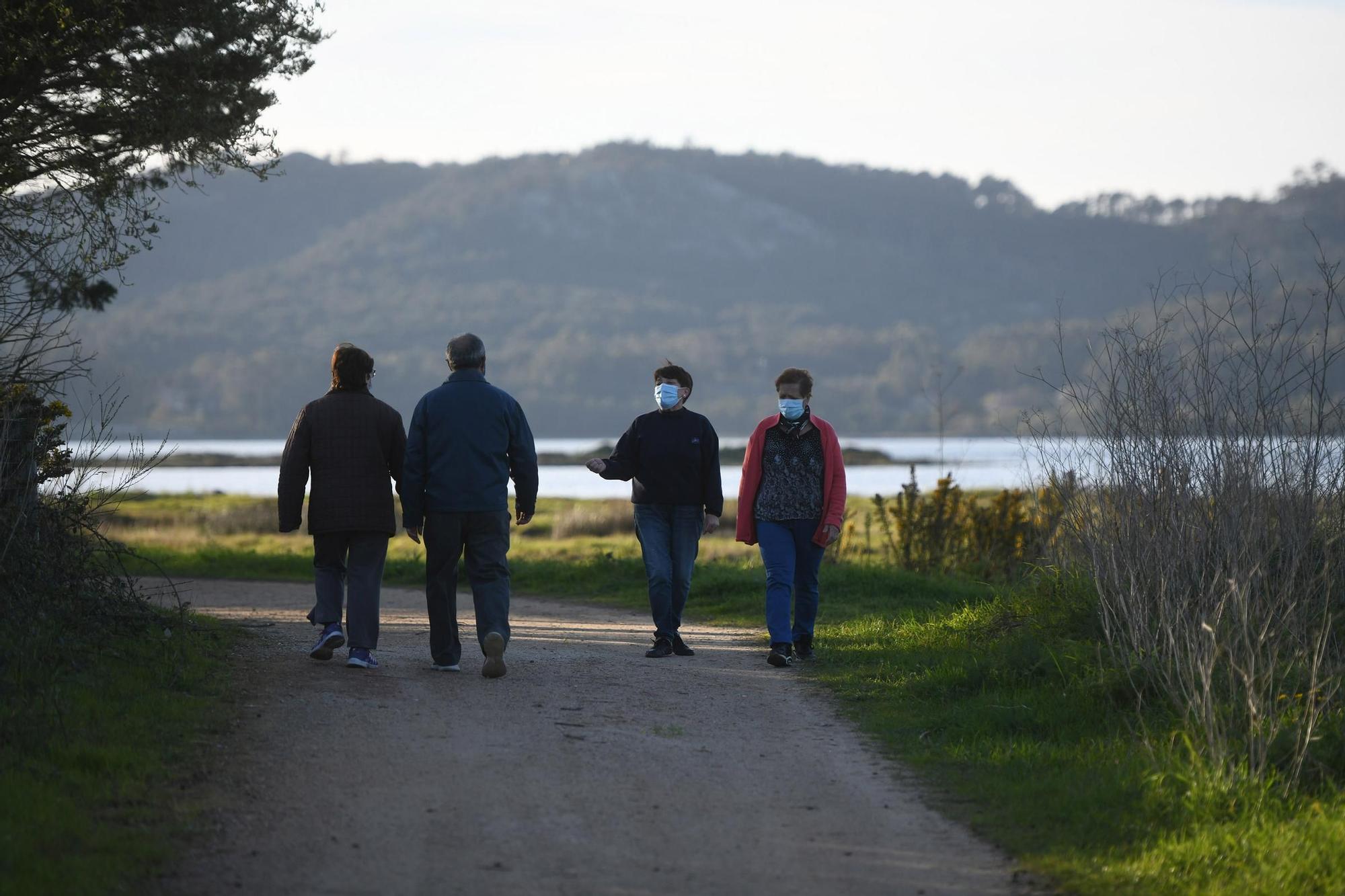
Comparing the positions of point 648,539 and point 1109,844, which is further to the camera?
point 648,539

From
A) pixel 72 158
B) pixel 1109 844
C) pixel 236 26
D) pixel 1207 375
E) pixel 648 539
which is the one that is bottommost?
pixel 1109 844

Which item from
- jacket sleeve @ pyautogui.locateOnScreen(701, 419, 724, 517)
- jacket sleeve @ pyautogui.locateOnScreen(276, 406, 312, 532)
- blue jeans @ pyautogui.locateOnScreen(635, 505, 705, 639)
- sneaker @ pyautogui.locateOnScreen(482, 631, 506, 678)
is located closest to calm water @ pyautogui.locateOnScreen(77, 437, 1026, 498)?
jacket sleeve @ pyautogui.locateOnScreen(276, 406, 312, 532)

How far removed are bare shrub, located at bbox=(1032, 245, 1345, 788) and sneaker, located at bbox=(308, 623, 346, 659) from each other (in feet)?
16.3

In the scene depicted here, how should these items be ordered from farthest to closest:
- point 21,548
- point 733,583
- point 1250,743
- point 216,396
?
1. point 216,396
2. point 733,583
3. point 21,548
4. point 1250,743

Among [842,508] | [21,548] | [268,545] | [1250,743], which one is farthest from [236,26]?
[268,545]

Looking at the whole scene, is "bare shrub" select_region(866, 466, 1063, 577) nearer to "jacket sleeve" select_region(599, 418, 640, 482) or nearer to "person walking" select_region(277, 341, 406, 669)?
"jacket sleeve" select_region(599, 418, 640, 482)

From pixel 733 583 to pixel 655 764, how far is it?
9.26m

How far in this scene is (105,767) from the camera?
644 cm

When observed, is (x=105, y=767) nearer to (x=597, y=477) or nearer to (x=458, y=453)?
(x=458, y=453)

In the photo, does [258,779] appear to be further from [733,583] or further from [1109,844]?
[733,583]

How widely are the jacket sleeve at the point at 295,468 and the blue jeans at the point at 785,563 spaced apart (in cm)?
329

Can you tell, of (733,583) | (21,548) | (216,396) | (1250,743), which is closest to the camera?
(1250,743)

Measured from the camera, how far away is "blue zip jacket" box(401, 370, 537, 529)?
9.46m

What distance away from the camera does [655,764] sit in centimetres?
709
